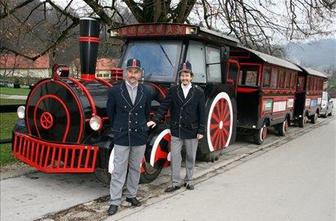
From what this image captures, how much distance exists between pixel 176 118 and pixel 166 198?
1.17 metres

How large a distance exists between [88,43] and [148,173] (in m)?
2.18

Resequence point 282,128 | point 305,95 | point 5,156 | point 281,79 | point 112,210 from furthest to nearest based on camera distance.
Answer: point 305,95, point 282,128, point 281,79, point 5,156, point 112,210

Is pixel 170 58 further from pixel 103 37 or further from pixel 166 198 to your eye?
pixel 103 37

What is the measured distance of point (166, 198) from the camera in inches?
256

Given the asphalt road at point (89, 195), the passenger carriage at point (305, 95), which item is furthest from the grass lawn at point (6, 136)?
the passenger carriage at point (305, 95)

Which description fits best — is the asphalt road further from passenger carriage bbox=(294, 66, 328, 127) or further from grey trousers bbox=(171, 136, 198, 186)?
passenger carriage bbox=(294, 66, 328, 127)

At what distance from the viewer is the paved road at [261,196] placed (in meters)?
5.86

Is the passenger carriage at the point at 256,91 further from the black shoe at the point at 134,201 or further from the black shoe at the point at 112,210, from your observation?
the black shoe at the point at 112,210

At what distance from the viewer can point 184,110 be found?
22.5ft

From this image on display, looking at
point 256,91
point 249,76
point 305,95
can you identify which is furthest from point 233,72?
point 305,95

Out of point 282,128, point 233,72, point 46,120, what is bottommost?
point 282,128

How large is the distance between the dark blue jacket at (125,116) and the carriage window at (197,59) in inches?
97.1

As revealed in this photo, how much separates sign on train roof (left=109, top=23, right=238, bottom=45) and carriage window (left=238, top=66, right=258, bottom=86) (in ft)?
12.9

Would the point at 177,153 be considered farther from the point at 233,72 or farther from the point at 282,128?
the point at 282,128
